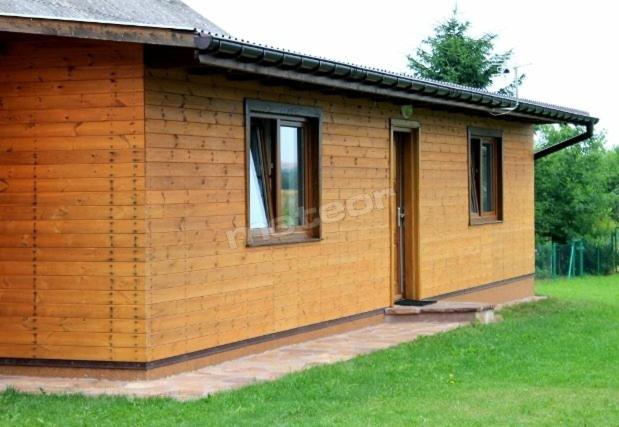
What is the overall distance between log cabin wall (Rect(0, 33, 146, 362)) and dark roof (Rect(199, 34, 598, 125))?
34.8 inches

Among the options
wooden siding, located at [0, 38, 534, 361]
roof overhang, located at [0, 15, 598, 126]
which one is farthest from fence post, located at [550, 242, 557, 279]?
wooden siding, located at [0, 38, 534, 361]

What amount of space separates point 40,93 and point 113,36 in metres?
1.21

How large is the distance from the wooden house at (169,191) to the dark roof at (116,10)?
0.08 m

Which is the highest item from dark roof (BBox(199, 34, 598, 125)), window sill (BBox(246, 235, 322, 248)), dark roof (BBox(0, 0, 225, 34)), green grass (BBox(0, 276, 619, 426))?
dark roof (BBox(0, 0, 225, 34))

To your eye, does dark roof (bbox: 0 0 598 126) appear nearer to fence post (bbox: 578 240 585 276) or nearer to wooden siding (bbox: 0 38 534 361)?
wooden siding (bbox: 0 38 534 361)

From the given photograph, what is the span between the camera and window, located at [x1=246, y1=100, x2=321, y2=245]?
1095 centimetres

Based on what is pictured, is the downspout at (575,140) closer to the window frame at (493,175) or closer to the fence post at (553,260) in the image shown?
the window frame at (493,175)

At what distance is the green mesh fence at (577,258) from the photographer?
1088 inches

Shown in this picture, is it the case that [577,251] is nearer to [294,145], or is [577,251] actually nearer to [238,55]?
[294,145]

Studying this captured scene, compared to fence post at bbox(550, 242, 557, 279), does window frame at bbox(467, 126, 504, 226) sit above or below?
above

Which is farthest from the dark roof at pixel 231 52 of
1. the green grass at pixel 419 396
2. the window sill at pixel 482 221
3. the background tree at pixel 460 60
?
the background tree at pixel 460 60

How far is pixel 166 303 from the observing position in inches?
372

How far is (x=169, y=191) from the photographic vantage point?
31.1 ft

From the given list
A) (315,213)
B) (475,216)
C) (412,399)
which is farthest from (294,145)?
(475,216)
